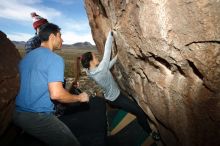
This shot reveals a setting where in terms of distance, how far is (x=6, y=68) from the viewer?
598 cm

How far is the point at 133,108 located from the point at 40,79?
2.87m

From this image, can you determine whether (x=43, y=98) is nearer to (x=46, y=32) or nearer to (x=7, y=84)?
(x=46, y=32)

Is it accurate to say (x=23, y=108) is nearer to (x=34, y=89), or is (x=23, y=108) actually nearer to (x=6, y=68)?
(x=34, y=89)

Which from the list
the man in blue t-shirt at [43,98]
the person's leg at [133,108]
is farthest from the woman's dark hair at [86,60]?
the man in blue t-shirt at [43,98]

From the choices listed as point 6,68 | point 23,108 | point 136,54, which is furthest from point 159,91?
point 6,68

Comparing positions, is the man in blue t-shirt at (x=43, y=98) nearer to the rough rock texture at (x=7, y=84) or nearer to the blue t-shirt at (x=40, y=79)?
the blue t-shirt at (x=40, y=79)

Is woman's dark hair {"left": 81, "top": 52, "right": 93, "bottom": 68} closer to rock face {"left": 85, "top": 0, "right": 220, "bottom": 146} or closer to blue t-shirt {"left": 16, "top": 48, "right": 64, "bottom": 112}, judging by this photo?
rock face {"left": 85, "top": 0, "right": 220, "bottom": 146}

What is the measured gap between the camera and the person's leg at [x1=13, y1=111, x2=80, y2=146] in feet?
13.5

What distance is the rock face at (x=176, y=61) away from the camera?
400cm

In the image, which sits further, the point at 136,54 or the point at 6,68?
the point at 6,68

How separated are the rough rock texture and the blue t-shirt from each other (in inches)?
59.4

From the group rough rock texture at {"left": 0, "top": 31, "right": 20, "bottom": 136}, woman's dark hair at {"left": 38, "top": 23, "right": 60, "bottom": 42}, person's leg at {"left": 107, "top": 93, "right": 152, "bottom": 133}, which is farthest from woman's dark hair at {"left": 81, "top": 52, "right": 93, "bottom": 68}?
woman's dark hair at {"left": 38, "top": 23, "right": 60, "bottom": 42}

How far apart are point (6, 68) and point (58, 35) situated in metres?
1.97

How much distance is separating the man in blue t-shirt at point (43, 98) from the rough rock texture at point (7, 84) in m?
1.48
